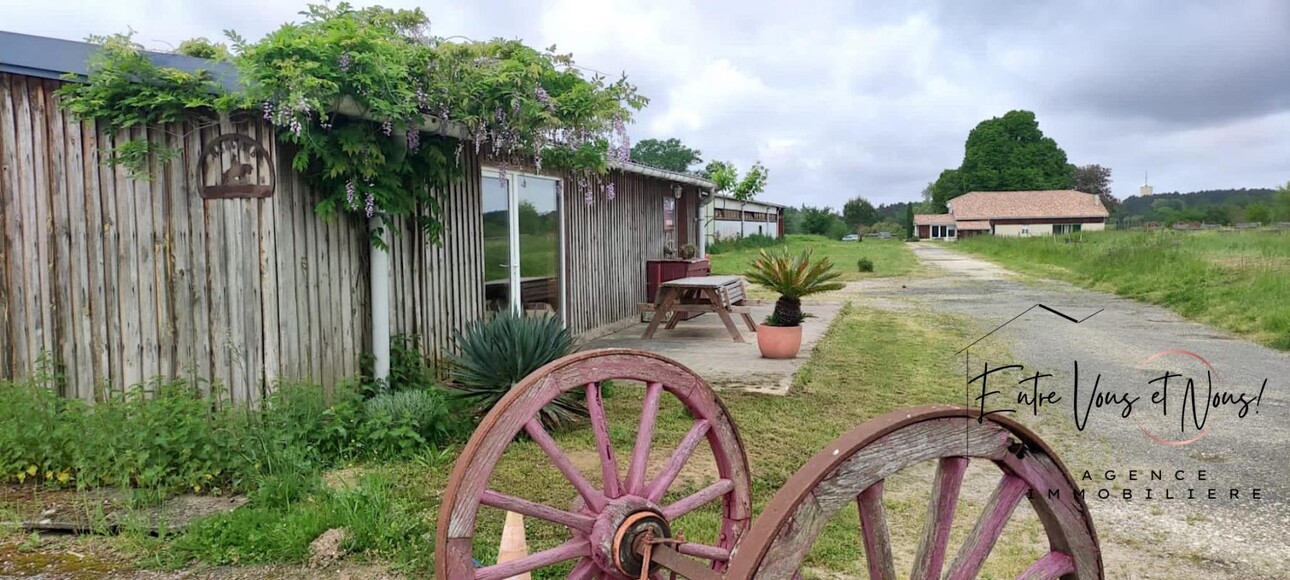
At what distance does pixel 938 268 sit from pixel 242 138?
82.5ft

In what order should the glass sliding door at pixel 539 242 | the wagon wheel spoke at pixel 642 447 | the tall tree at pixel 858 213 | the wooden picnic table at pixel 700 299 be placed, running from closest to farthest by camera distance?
the wagon wheel spoke at pixel 642 447 < the glass sliding door at pixel 539 242 < the wooden picnic table at pixel 700 299 < the tall tree at pixel 858 213

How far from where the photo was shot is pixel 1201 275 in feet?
47.3

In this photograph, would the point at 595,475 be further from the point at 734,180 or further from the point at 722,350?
the point at 734,180

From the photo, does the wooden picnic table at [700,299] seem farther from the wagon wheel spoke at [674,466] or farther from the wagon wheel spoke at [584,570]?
the wagon wheel spoke at [584,570]

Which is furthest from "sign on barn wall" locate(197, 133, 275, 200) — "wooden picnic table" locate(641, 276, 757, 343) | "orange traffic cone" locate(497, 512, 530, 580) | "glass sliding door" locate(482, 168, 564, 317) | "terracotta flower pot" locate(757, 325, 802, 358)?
"wooden picnic table" locate(641, 276, 757, 343)

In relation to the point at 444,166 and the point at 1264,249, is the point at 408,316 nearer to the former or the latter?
the point at 444,166

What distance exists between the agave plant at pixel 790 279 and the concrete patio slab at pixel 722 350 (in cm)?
47

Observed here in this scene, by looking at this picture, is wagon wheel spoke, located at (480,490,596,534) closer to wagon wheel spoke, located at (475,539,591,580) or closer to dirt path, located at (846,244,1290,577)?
wagon wheel spoke, located at (475,539,591,580)

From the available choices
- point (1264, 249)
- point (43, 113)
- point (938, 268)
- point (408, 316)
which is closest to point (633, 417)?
point (408, 316)

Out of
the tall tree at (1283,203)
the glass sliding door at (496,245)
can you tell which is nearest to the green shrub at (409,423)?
the glass sliding door at (496,245)

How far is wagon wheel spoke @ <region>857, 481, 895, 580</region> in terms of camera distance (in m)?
1.57

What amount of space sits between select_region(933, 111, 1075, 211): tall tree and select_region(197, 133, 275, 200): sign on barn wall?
88.2m

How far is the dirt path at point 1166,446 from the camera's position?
141 inches

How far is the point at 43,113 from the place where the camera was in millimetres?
4801
